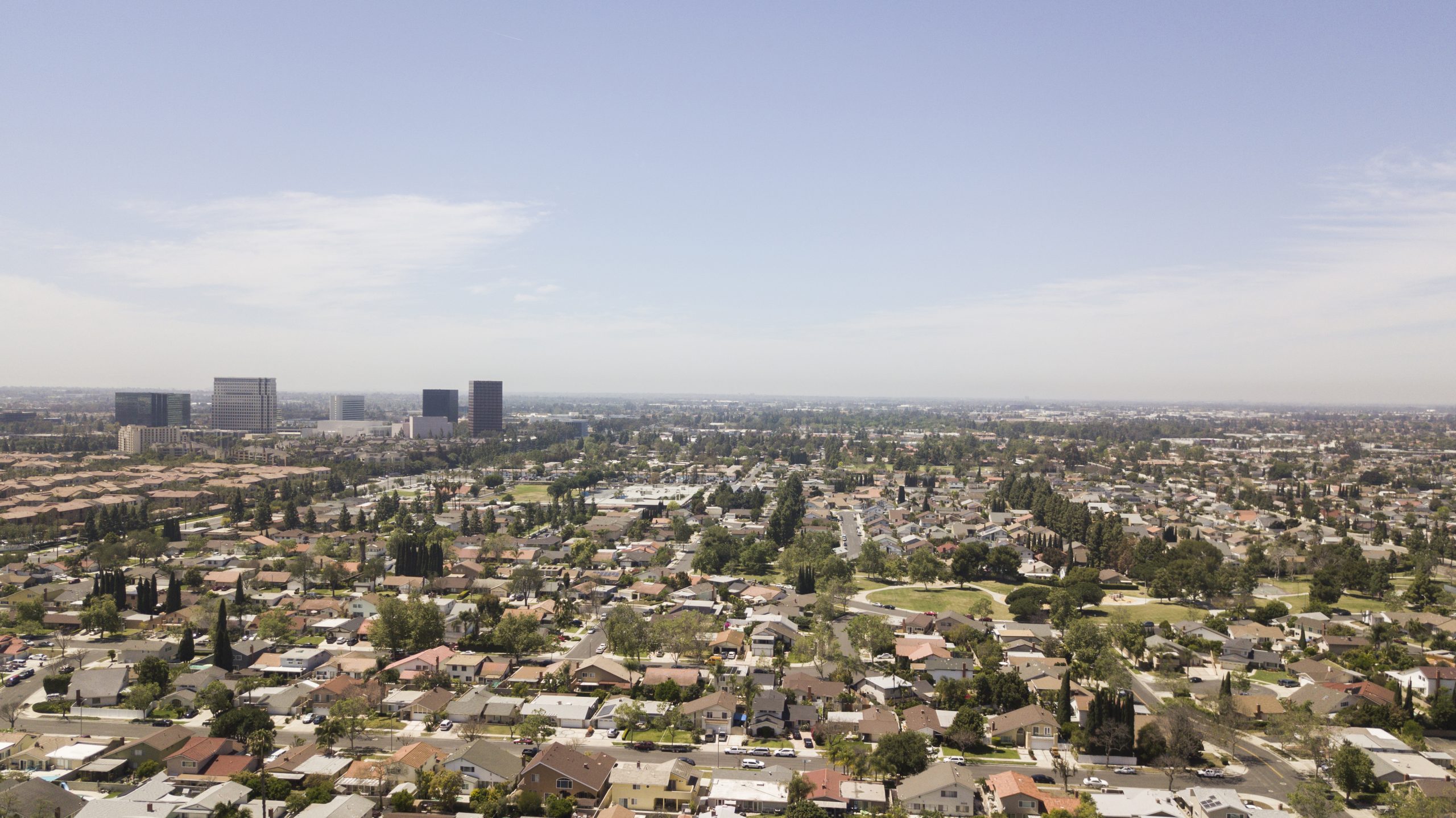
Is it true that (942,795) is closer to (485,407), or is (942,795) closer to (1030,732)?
(1030,732)

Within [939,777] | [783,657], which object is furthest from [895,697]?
[939,777]

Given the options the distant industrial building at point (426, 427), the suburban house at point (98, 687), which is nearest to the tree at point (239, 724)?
the suburban house at point (98, 687)

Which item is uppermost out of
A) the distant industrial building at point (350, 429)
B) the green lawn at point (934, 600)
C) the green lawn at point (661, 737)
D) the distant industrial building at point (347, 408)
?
the distant industrial building at point (347, 408)

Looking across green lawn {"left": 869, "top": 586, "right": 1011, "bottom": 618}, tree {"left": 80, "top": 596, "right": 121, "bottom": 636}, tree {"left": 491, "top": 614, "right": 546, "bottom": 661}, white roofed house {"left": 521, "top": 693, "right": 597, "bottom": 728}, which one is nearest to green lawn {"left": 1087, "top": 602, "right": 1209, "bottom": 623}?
green lawn {"left": 869, "top": 586, "right": 1011, "bottom": 618}

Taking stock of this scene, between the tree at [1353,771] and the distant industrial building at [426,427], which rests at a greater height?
the distant industrial building at [426,427]

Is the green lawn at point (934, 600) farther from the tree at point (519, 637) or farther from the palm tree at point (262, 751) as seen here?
the palm tree at point (262, 751)
